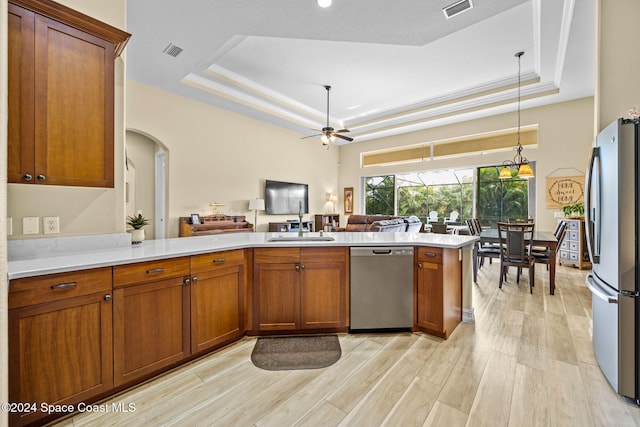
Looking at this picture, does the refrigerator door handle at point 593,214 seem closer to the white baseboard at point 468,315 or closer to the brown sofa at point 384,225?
the white baseboard at point 468,315

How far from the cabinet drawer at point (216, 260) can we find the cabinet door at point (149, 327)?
0.50 ft

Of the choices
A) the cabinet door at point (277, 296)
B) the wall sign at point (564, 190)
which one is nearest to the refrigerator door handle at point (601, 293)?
the cabinet door at point (277, 296)

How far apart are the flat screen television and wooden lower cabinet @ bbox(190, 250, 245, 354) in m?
4.66

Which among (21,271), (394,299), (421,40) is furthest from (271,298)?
(421,40)

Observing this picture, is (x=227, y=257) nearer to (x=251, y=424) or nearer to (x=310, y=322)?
(x=310, y=322)

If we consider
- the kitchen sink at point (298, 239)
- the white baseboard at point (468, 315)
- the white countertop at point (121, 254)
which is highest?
the kitchen sink at point (298, 239)

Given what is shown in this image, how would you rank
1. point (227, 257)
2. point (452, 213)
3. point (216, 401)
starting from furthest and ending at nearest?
point (452, 213) < point (227, 257) < point (216, 401)

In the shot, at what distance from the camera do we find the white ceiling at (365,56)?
9.48 feet

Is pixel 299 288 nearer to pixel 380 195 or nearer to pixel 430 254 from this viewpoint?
pixel 430 254

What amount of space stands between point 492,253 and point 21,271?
5104mm

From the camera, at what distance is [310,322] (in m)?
2.49

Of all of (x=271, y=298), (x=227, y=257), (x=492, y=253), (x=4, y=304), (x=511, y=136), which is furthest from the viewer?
(x=511, y=136)

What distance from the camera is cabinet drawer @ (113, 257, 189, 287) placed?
1689mm

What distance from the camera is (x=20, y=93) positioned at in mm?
1564
